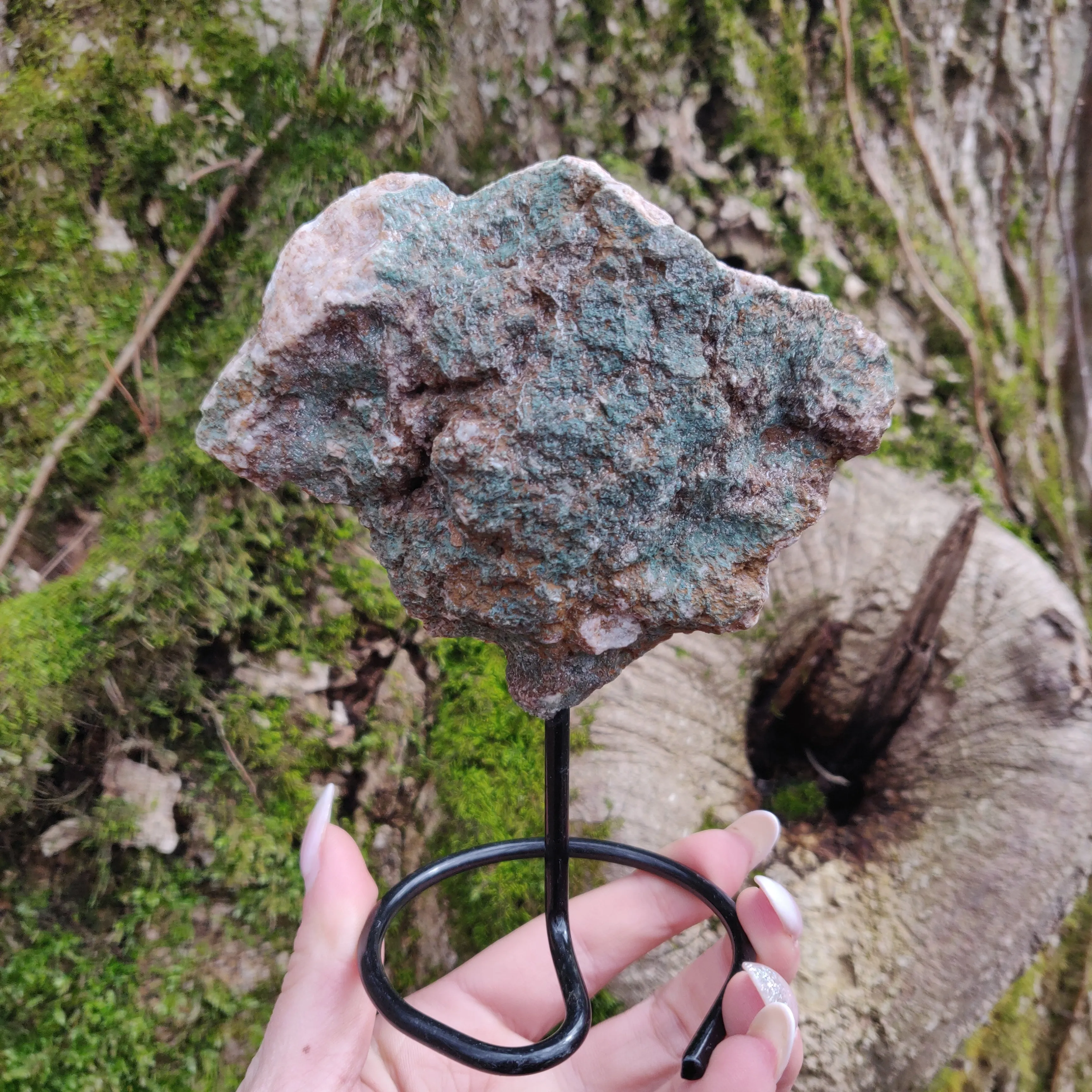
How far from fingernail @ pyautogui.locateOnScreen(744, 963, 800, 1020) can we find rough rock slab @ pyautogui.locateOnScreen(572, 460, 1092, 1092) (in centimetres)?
32

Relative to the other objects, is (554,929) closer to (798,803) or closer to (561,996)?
(561,996)

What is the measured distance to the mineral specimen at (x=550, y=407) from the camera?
912mm

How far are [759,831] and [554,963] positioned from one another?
0.47 m

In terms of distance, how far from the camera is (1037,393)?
2.45 m

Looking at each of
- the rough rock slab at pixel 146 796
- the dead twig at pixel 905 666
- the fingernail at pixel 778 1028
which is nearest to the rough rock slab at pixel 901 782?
the dead twig at pixel 905 666

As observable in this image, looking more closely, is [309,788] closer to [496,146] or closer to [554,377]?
[554,377]

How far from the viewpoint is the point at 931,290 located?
7.17 feet

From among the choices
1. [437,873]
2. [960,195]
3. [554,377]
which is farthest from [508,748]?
[960,195]

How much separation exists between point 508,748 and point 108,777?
801 millimetres

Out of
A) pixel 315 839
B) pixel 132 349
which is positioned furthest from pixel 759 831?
pixel 132 349

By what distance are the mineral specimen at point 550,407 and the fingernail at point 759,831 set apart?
65cm

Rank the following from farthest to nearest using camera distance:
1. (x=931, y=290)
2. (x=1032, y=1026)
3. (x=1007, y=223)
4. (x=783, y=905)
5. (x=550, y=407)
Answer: (x=1007, y=223)
(x=931, y=290)
(x=1032, y=1026)
(x=783, y=905)
(x=550, y=407)

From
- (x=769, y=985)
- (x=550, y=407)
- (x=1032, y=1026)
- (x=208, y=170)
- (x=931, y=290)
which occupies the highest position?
(x=208, y=170)

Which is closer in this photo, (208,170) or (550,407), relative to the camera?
(550,407)
